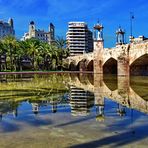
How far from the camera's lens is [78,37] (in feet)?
516

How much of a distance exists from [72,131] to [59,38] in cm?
8887

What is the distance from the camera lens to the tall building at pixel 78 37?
154 meters

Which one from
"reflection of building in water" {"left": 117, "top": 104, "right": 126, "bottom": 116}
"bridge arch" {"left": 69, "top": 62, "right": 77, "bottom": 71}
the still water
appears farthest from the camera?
"bridge arch" {"left": 69, "top": 62, "right": 77, "bottom": 71}

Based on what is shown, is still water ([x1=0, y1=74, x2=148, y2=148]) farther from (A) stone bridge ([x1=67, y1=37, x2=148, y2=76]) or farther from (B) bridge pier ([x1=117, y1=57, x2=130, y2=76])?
(B) bridge pier ([x1=117, y1=57, x2=130, y2=76])

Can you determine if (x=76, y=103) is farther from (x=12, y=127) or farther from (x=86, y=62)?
(x=86, y=62)

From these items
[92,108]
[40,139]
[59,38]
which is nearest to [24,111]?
[92,108]

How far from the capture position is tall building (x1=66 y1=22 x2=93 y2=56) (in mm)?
153700

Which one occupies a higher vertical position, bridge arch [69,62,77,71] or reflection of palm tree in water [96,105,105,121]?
bridge arch [69,62,77,71]

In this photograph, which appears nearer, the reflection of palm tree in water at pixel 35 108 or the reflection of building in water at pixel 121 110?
the reflection of building in water at pixel 121 110

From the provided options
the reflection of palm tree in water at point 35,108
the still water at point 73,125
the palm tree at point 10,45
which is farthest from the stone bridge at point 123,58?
the still water at point 73,125

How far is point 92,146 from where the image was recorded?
826cm

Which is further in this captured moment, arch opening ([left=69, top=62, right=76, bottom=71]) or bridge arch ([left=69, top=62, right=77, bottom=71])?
arch opening ([left=69, top=62, right=76, bottom=71])

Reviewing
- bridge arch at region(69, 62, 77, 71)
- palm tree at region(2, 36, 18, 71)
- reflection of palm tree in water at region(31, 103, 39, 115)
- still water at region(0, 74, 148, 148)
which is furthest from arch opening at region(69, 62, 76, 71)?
still water at region(0, 74, 148, 148)

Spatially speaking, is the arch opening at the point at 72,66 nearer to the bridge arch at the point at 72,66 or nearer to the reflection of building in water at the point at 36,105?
the bridge arch at the point at 72,66
